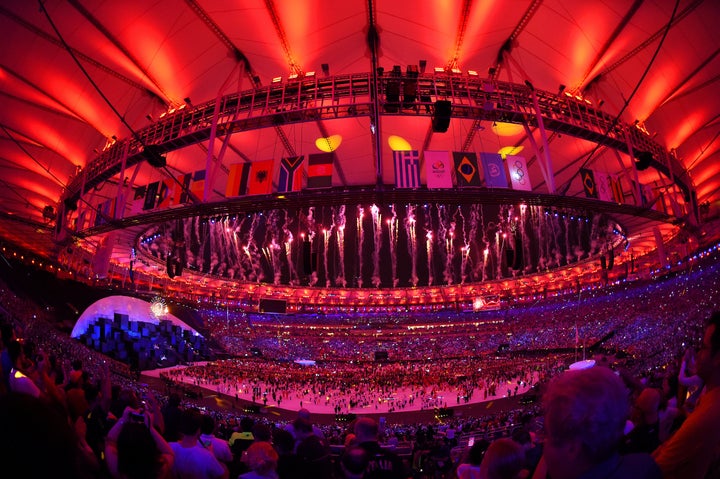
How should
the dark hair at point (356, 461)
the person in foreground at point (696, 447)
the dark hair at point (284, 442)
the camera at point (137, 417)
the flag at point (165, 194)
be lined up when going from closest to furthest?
1. the person in foreground at point (696, 447)
2. the dark hair at point (356, 461)
3. the camera at point (137, 417)
4. the dark hair at point (284, 442)
5. the flag at point (165, 194)

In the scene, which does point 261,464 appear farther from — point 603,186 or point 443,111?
point 603,186

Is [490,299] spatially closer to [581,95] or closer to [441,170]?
[581,95]

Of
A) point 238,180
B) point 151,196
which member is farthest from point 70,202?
point 238,180

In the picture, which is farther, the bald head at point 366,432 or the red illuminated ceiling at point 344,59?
the red illuminated ceiling at point 344,59

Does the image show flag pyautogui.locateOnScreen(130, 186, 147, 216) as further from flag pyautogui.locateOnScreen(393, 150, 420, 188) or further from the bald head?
the bald head

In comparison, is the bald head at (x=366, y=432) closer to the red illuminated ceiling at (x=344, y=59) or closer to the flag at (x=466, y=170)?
the flag at (x=466, y=170)

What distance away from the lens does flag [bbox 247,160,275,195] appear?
43.7 ft

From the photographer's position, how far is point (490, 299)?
36094 mm

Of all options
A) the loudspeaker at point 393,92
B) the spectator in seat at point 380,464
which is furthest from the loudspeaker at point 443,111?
the spectator in seat at point 380,464

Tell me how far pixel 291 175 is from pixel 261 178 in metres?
1.02

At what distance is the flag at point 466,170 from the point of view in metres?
13.1

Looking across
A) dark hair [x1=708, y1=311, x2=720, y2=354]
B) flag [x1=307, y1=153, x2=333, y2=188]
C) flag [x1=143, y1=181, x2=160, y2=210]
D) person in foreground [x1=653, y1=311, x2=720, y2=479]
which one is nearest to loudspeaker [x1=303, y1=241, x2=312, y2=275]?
flag [x1=307, y1=153, x2=333, y2=188]

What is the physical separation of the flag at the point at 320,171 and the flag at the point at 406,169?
212 centimetres

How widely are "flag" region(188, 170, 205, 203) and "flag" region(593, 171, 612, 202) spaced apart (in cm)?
1375
